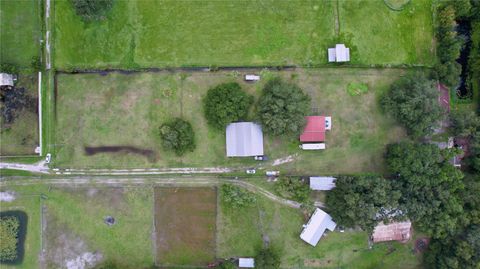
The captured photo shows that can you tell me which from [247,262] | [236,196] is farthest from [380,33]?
[247,262]

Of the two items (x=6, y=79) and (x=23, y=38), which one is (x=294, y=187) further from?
(x=23, y=38)

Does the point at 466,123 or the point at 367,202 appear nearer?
the point at 367,202

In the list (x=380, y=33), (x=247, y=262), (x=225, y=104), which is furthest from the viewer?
(x=380, y=33)

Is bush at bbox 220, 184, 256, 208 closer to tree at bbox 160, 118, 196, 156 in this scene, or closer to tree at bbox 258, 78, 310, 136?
tree at bbox 160, 118, 196, 156

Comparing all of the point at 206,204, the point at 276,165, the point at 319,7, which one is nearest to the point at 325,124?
the point at 276,165

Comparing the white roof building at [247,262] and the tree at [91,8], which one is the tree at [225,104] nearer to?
the tree at [91,8]

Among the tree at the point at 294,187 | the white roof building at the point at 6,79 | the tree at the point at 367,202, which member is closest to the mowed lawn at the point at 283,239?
the tree at the point at 294,187

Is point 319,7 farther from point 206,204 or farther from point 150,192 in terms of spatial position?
point 150,192

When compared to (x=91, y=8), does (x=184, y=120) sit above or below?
below
